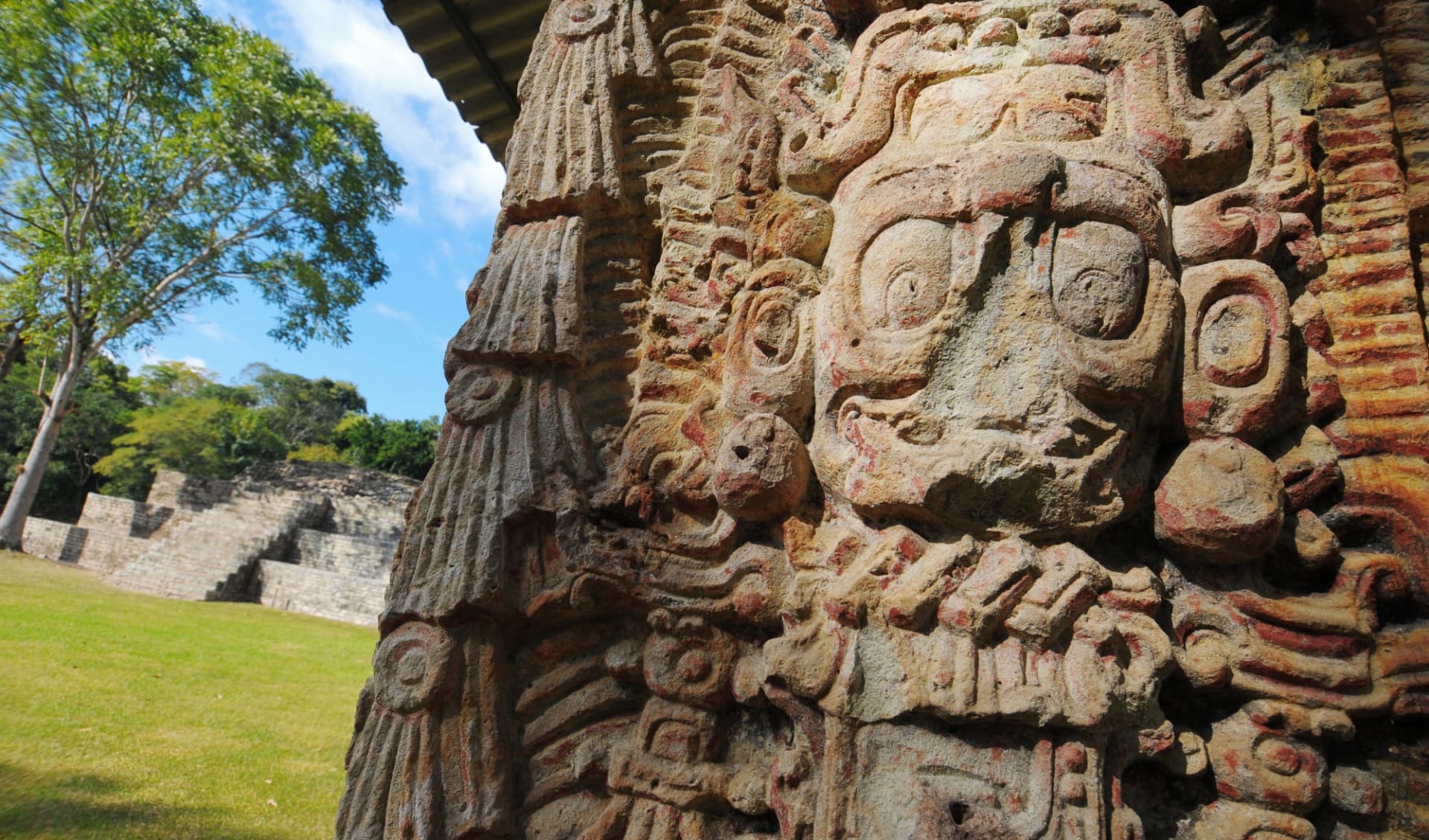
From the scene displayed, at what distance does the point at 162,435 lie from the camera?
24562 millimetres

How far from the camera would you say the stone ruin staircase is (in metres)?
14.0

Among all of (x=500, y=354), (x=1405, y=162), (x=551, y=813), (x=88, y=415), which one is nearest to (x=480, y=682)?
(x=551, y=813)

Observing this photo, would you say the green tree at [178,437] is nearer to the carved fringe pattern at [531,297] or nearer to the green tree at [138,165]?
the green tree at [138,165]

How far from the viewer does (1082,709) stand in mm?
1412

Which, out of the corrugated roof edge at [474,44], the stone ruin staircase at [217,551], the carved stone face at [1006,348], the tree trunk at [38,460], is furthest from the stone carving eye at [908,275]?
the tree trunk at [38,460]

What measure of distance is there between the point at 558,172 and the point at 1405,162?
2.12 meters

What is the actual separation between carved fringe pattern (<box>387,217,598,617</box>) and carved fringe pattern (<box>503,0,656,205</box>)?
155 millimetres

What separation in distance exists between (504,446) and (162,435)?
1073 inches

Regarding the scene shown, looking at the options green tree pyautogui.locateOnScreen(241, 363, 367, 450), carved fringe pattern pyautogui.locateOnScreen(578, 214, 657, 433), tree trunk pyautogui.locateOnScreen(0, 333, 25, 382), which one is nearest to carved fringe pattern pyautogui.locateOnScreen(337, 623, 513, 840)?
carved fringe pattern pyautogui.locateOnScreen(578, 214, 657, 433)

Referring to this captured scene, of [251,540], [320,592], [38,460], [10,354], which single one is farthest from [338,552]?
[10,354]

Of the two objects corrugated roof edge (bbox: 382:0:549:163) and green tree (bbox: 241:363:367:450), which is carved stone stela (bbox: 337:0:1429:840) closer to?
corrugated roof edge (bbox: 382:0:549:163)

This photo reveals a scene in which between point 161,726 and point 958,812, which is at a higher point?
point 958,812

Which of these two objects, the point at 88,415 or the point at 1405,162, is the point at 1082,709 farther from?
the point at 88,415

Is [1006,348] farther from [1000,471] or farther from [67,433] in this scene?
[67,433]
